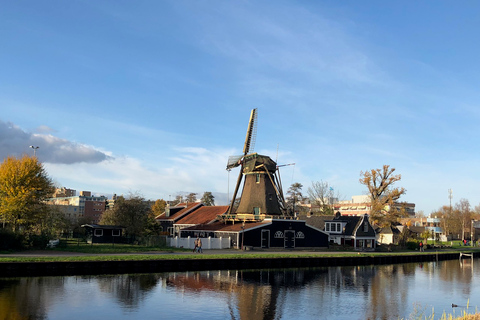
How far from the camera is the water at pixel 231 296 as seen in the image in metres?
21.7

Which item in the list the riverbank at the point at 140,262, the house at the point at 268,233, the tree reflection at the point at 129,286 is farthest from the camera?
the house at the point at 268,233

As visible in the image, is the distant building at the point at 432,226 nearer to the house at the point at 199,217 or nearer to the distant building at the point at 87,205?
the house at the point at 199,217

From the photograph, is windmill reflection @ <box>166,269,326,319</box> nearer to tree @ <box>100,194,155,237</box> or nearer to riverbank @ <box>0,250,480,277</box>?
riverbank @ <box>0,250,480,277</box>

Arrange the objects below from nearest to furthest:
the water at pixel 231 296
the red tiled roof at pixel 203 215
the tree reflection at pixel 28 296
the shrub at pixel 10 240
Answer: the tree reflection at pixel 28 296 → the water at pixel 231 296 → the shrub at pixel 10 240 → the red tiled roof at pixel 203 215

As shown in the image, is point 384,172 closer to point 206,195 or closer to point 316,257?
point 316,257

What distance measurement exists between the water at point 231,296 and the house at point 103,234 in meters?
21.3

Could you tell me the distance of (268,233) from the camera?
53.5 meters

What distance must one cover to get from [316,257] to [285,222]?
9.65 meters

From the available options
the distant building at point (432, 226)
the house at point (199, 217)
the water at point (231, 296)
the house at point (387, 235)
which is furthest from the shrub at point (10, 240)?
the distant building at point (432, 226)

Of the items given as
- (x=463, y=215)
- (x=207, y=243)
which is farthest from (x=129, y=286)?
(x=463, y=215)

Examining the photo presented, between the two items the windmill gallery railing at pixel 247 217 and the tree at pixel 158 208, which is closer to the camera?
the windmill gallery railing at pixel 247 217

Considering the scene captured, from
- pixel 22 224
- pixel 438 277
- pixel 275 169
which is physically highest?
pixel 275 169

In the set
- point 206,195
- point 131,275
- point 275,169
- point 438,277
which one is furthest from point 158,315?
point 206,195

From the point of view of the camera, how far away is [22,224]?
43812 mm
